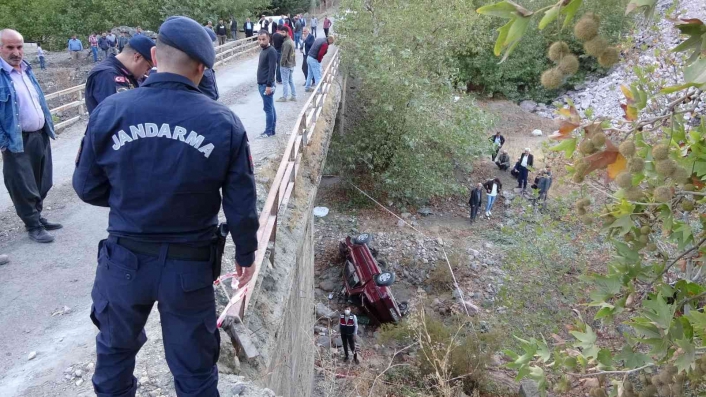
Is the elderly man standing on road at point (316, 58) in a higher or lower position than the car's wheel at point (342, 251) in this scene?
higher

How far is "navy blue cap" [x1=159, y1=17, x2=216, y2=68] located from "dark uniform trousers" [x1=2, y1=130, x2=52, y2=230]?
3523 millimetres

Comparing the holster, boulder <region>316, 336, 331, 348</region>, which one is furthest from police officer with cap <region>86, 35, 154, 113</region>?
boulder <region>316, 336, 331, 348</region>

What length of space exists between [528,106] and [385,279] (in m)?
23.3

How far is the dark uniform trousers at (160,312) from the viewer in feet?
8.20

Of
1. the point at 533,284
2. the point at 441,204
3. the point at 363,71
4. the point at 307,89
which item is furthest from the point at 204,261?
the point at 441,204

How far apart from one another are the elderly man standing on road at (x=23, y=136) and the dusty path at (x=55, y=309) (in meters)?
0.38

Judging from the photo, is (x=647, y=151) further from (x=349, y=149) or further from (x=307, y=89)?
(x=349, y=149)

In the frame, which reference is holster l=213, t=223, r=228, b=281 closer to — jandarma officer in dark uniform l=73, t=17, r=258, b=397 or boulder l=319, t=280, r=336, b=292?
jandarma officer in dark uniform l=73, t=17, r=258, b=397

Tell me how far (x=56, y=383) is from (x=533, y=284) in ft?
28.9

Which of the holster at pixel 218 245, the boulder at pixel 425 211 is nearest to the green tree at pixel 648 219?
the holster at pixel 218 245

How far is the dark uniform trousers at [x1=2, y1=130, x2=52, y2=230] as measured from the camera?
16.8 ft

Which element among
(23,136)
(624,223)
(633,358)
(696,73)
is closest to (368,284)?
(23,136)

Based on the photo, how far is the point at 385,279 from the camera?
12.0 m

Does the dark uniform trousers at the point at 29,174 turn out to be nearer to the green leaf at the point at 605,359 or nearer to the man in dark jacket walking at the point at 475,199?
the green leaf at the point at 605,359
